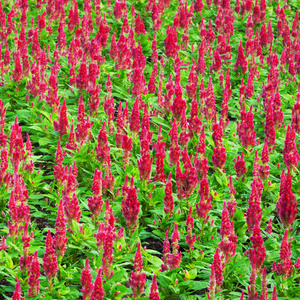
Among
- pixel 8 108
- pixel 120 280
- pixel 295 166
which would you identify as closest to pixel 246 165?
pixel 295 166

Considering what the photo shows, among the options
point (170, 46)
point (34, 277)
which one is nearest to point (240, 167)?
point (34, 277)

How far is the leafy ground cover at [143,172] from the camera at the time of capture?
174 inches

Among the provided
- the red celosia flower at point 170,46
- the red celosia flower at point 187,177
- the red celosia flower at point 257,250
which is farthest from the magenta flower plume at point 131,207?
the red celosia flower at point 170,46

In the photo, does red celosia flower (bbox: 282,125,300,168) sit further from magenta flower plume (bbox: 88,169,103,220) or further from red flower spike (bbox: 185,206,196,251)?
magenta flower plume (bbox: 88,169,103,220)

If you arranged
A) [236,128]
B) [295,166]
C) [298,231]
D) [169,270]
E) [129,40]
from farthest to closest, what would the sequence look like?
[129,40], [236,128], [295,166], [298,231], [169,270]

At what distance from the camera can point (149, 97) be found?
7422 mm

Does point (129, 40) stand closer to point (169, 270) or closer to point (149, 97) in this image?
point (149, 97)

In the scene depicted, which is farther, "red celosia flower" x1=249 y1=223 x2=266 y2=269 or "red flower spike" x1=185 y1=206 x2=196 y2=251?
"red flower spike" x1=185 y1=206 x2=196 y2=251

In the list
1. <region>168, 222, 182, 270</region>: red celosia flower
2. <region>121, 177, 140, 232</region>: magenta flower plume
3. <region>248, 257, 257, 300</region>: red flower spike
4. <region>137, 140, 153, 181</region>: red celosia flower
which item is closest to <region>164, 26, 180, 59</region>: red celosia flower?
<region>137, 140, 153, 181</region>: red celosia flower

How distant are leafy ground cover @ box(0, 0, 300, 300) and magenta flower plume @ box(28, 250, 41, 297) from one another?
0.01m

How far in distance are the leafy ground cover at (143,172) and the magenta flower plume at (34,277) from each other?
0.04 ft

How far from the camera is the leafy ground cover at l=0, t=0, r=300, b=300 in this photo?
14.5 feet

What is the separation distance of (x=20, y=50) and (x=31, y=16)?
227cm

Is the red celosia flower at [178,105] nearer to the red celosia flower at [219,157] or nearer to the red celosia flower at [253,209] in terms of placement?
the red celosia flower at [219,157]
